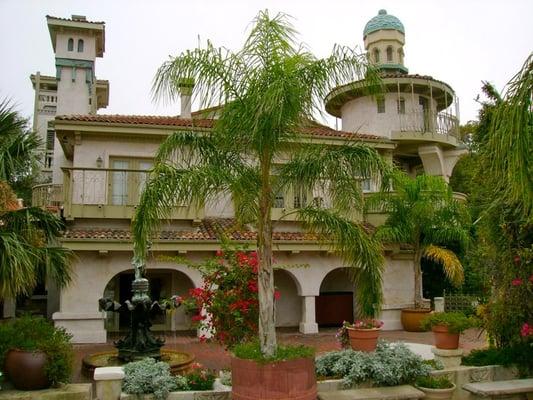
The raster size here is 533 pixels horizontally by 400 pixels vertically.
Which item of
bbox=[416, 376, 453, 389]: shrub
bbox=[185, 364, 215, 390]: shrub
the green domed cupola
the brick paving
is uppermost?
the green domed cupola

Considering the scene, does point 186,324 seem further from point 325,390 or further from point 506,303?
point 506,303

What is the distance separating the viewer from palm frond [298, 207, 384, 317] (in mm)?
7504

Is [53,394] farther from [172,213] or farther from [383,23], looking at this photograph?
[383,23]

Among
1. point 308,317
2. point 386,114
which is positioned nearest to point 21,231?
point 308,317

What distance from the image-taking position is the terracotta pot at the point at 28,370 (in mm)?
7367

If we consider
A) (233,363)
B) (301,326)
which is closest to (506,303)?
(233,363)

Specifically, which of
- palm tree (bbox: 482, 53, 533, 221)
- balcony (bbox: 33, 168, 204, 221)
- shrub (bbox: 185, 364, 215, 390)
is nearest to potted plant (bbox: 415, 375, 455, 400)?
shrub (bbox: 185, 364, 215, 390)

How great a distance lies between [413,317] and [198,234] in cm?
747

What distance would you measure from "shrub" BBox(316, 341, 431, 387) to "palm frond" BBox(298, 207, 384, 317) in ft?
3.56

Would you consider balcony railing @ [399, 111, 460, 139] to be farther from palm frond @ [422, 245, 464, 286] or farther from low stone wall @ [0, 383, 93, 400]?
low stone wall @ [0, 383, 93, 400]

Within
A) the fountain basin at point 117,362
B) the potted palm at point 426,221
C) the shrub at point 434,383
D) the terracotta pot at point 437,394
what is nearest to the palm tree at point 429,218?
the potted palm at point 426,221

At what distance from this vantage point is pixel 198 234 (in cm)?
1565

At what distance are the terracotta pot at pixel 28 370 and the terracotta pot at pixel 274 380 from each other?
2.85 meters

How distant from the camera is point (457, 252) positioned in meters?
19.5
